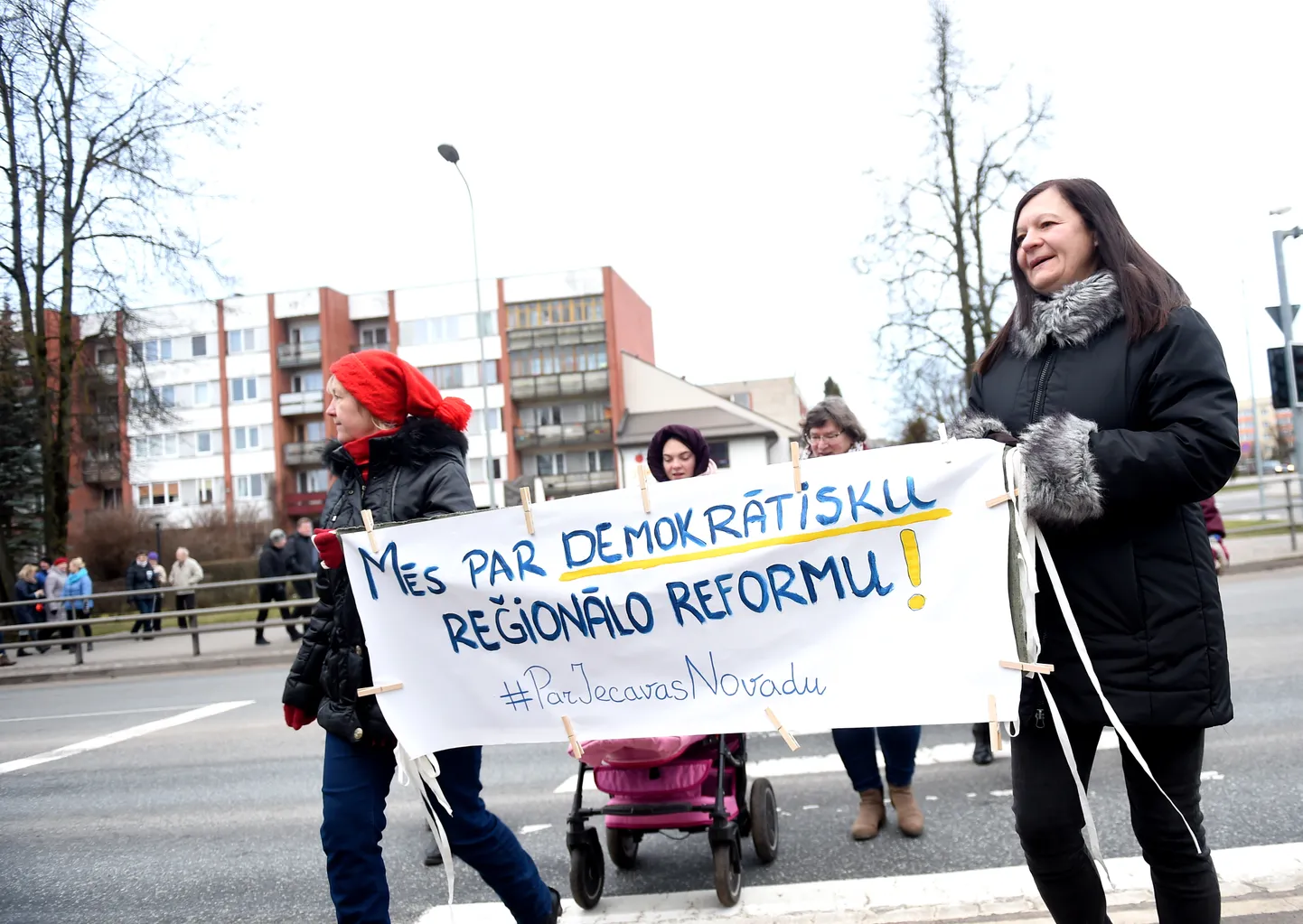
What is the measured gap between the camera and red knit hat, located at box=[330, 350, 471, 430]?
3238mm

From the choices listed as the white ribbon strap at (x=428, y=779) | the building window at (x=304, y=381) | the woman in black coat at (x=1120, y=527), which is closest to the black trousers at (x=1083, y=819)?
the woman in black coat at (x=1120, y=527)

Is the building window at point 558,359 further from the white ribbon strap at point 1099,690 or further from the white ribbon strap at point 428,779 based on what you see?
the white ribbon strap at point 1099,690

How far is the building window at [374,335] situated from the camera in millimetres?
58906

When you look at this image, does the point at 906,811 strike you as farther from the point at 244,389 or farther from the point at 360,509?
the point at 244,389

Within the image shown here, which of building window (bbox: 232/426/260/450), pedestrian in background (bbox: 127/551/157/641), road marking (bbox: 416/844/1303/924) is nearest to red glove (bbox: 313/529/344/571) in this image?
road marking (bbox: 416/844/1303/924)

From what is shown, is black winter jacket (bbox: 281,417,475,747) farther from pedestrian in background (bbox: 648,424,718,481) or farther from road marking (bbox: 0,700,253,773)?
road marking (bbox: 0,700,253,773)

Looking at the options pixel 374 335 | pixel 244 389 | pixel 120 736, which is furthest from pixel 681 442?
pixel 244 389

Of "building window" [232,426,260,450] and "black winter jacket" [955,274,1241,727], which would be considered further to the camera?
"building window" [232,426,260,450]

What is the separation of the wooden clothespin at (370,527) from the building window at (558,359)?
5249cm

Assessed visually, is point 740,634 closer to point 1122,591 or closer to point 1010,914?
point 1122,591

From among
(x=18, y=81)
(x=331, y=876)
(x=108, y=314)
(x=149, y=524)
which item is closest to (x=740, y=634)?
(x=331, y=876)

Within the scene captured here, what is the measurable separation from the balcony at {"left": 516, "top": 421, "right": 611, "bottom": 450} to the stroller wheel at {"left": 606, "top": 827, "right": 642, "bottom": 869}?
51.1 metres

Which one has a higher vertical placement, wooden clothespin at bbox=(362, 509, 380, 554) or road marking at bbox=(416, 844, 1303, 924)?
wooden clothespin at bbox=(362, 509, 380, 554)

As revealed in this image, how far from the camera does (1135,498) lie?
7.59ft
